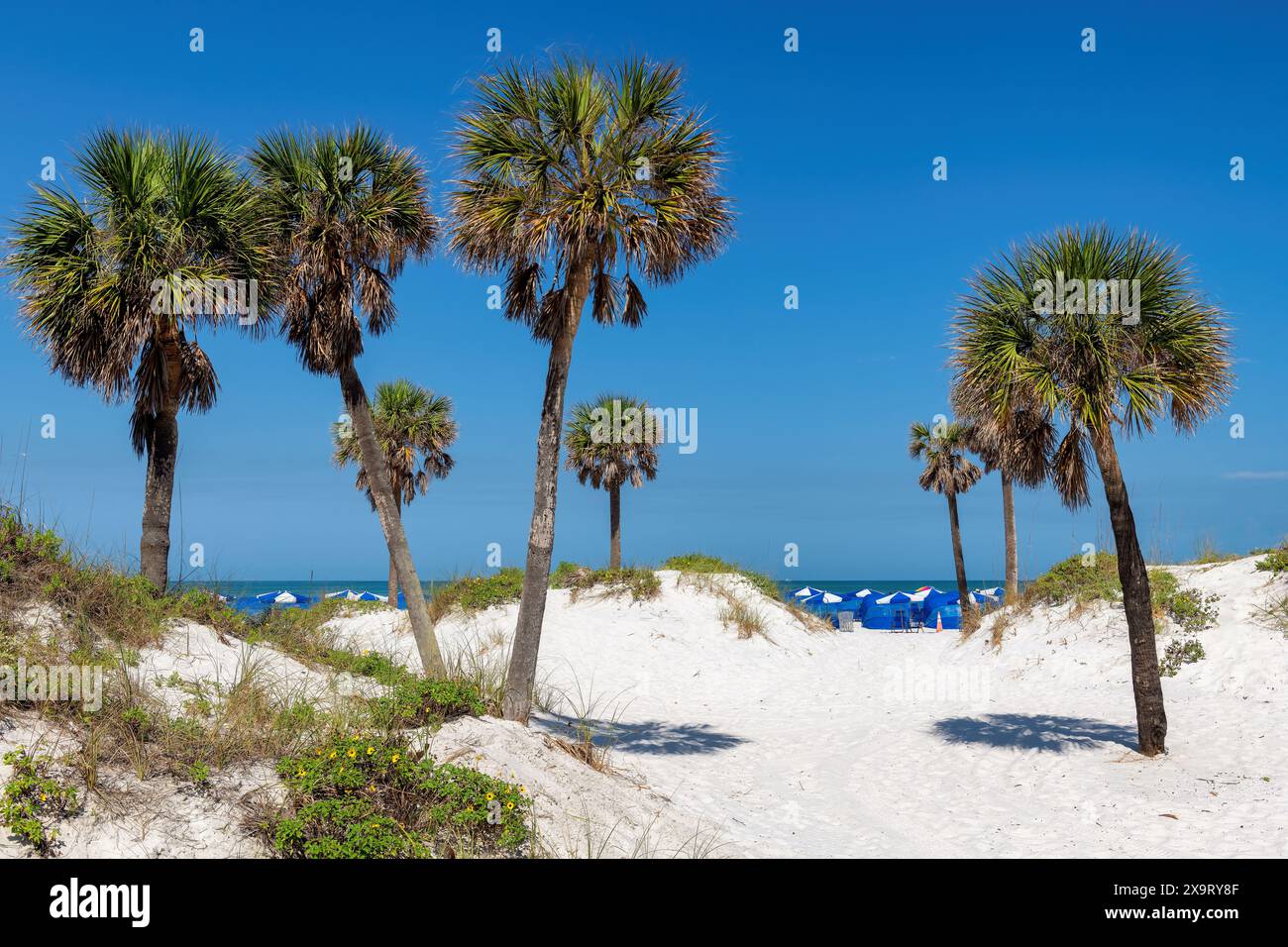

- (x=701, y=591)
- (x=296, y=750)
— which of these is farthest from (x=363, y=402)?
(x=701, y=591)

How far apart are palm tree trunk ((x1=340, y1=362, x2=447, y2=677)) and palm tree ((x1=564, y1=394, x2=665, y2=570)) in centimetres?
1963

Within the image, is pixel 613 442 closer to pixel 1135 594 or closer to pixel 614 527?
pixel 614 527

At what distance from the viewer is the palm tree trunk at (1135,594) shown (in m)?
12.4

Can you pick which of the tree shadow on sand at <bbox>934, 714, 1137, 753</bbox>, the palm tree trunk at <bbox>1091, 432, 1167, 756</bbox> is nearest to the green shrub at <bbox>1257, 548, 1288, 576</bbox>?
the tree shadow on sand at <bbox>934, 714, 1137, 753</bbox>

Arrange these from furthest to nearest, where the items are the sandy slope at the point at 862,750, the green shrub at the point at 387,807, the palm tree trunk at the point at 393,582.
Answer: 1. the palm tree trunk at the point at 393,582
2. the sandy slope at the point at 862,750
3. the green shrub at the point at 387,807

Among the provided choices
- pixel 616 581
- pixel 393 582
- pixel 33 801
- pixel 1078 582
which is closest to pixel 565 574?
pixel 616 581

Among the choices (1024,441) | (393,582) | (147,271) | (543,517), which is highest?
(147,271)

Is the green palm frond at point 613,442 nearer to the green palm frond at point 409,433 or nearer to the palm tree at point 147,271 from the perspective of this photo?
the green palm frond at point 409,433

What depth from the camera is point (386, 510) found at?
52.5 ft

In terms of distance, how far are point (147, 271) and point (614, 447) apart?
2371 cm

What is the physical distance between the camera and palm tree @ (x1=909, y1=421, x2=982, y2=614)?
3747 centimetres

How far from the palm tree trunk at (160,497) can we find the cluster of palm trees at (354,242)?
0.10 ft

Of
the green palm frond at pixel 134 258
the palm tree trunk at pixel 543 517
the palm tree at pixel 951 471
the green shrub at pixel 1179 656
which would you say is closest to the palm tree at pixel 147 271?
the green palm frond at pixel 134 258

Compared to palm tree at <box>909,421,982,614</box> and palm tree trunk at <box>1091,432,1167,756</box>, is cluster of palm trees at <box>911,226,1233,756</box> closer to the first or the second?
palm tree trunk at <box>1091,432,1167,756</box>
